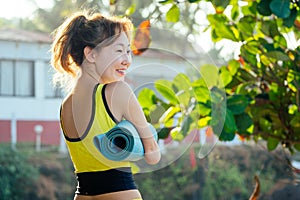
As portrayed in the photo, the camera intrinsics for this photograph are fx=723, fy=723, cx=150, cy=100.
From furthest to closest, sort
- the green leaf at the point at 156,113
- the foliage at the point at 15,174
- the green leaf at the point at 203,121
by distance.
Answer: the foliage at the point at 15,174
the green leaf at the point at 203,121
the green leaf at the point at 156,113

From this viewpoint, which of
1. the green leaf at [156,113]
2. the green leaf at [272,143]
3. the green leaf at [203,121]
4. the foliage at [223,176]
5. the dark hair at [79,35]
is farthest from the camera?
the foliage at [223,176]

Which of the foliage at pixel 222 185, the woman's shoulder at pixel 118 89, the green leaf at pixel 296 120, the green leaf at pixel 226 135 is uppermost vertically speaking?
the woman's shoulder at pixel 118 89

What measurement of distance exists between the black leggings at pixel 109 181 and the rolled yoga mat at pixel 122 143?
0.05m

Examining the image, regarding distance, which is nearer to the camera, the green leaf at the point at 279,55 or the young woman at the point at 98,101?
the young woman at the point at 98,101

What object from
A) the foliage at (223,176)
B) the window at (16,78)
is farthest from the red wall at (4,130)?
the foliage at (223,176)

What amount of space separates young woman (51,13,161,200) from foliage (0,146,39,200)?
6559 mm

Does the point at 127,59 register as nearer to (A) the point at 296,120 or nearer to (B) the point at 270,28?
(B) the point at 270,28

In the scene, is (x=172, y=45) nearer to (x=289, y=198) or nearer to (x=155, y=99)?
(x=155, y=99)

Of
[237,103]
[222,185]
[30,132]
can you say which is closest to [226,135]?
[237,103]

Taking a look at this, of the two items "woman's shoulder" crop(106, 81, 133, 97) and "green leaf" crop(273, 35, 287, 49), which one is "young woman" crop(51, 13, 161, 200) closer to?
"woman's shoulder" crop(106, 81, 133, 97)

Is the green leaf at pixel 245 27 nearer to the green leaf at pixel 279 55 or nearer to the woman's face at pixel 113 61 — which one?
the green leaf at pixel 279 55

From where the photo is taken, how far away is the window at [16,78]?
10.5 meters

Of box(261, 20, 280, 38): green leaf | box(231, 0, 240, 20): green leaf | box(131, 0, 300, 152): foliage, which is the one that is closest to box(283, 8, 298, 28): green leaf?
box(131, 0, 300, 152): foliage

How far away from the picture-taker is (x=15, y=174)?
27.7 ft
